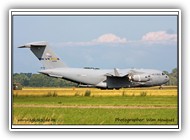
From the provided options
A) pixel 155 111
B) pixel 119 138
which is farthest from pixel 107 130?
pixel 155 111

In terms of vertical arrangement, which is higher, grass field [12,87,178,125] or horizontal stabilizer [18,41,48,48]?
horizontal stabilizer [18,41,48,48]

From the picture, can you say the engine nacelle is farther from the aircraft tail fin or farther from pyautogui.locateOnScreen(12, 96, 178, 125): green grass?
the aircraft tail fin

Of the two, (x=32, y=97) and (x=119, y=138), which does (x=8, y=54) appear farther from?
(x=119, y=138)

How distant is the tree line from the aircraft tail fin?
260mm

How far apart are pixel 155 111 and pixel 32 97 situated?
A: 2.20 meters

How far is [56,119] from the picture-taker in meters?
11.9

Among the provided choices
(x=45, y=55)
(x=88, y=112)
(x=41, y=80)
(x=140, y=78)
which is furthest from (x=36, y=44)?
(x=140, y=78)

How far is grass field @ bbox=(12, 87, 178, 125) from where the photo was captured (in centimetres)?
1182

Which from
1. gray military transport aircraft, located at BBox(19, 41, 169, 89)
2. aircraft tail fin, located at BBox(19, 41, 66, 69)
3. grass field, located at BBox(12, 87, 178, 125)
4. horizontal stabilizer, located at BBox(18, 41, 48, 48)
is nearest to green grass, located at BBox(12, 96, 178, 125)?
grass field, located at BBox(12, 87, 178, 125)

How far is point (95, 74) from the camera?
1320 centimetres

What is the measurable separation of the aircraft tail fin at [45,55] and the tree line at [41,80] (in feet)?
0.85

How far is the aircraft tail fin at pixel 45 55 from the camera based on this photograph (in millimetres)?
12102

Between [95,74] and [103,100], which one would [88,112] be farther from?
[95,74]

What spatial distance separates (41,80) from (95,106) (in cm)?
107
